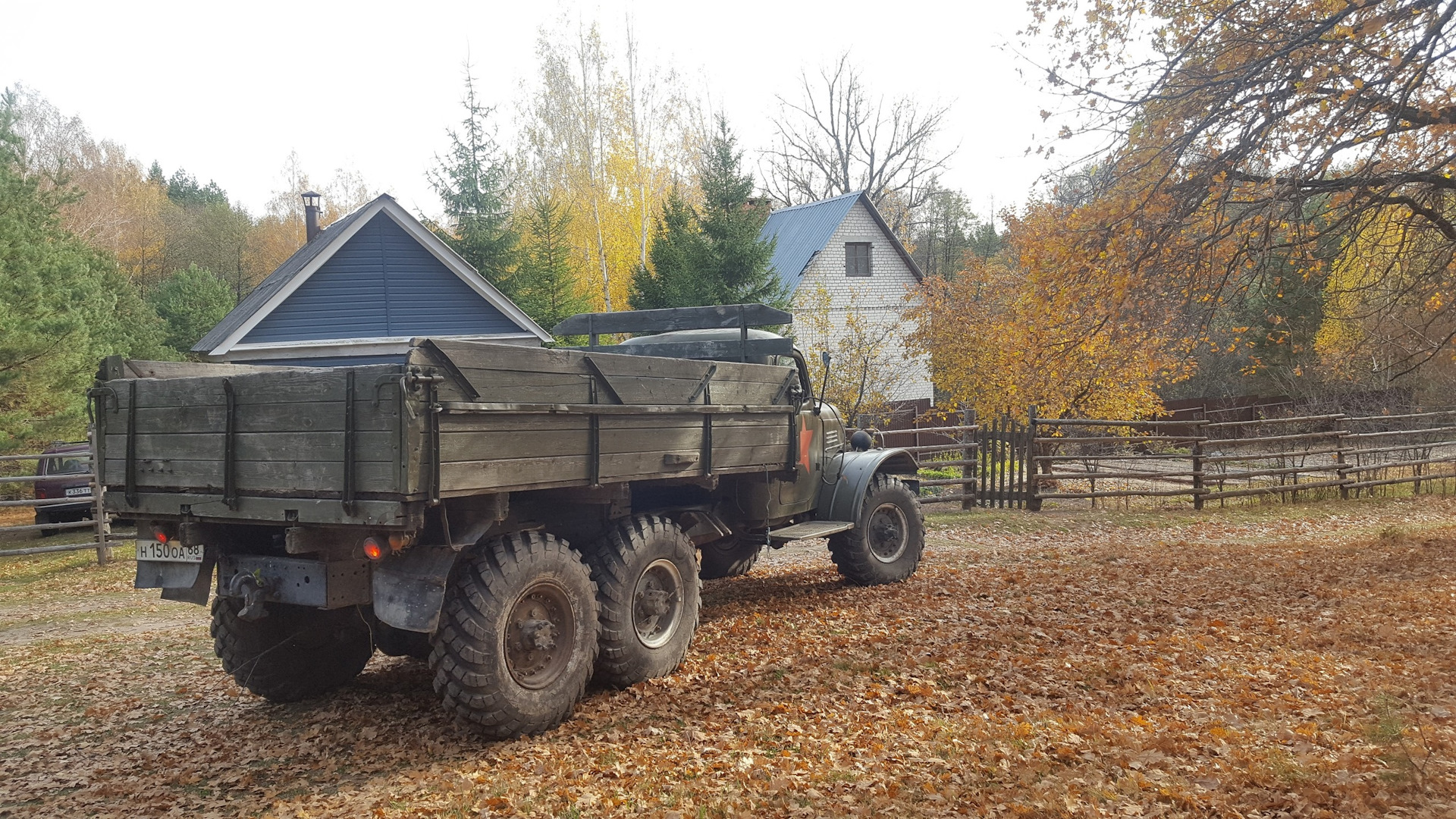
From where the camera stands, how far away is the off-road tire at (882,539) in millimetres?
8906

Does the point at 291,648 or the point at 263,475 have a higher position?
the point at 263,475

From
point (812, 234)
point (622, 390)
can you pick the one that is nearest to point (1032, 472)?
point (622, 390)

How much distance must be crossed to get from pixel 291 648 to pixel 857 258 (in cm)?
2761

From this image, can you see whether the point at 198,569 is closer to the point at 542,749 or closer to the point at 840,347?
the point at 542,749

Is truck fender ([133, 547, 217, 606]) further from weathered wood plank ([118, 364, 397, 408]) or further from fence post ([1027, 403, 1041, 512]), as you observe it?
fence post ([1027, 403, 1041, 512])

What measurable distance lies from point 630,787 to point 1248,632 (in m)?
4.93

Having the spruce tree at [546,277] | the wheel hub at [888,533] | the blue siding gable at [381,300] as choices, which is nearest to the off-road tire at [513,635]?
the wheel hub at [888,533]

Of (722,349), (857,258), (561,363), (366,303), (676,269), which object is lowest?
(561,363)

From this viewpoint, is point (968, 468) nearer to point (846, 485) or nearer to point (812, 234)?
point (846, 485)

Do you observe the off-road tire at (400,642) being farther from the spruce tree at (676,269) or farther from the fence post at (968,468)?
the spruce tree at (676,269)

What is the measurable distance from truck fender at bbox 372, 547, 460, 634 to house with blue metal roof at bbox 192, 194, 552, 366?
13139mm

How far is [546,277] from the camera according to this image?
26.4 m

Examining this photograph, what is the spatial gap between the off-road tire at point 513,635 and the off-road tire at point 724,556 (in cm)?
299

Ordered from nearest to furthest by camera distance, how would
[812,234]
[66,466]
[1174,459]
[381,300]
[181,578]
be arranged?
[181,578] < [1174,459] < [66,466] < [381,300] < [812,234]
